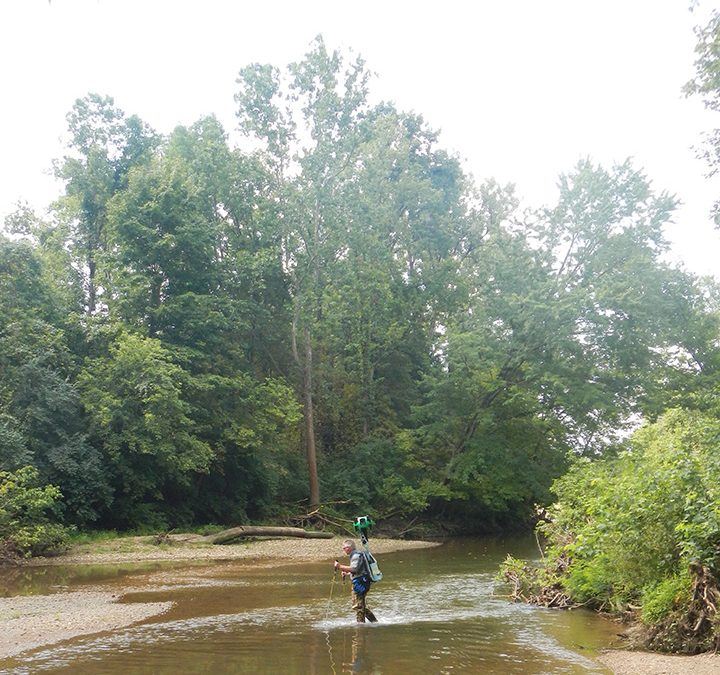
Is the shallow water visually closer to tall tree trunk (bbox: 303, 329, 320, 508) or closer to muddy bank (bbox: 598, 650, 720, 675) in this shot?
muddy bank (bbox: 598, 650, 720, 675)

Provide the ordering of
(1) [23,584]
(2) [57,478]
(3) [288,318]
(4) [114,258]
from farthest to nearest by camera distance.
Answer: (3) [288,318] → (4) [114,258] → (2) [57,478] → (1) [23,584]

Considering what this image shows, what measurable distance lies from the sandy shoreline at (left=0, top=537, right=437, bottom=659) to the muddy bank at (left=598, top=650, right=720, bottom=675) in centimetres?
816

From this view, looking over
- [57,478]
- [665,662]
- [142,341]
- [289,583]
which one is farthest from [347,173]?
[665,662]

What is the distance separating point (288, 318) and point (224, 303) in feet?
18.9

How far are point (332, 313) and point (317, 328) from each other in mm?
1157

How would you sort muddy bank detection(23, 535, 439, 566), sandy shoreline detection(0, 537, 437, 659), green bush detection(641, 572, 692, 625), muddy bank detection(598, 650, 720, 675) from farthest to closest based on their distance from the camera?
1. muddy bank detection(23, 535, 439, 566)
2. sandy shoreline detection(0, 537, 437, 659)
3. green bush detection(641, 572, 692, 625)
4. muddy bank detection(598, 650, 720, 675)

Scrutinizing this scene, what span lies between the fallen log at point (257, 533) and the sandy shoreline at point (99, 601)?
0.63 meters

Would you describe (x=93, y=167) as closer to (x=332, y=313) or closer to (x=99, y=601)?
(x=332, y=313)

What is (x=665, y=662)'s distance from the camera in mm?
9750

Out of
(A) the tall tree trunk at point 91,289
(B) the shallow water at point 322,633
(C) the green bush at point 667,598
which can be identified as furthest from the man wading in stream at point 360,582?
(A) the tall tree trunk at point 91,289

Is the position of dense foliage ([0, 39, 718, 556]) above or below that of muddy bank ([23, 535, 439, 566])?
above

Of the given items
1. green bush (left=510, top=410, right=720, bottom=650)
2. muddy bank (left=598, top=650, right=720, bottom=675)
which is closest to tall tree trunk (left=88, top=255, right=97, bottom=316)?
green bush (left=510, top=410, right=720, bottom=650)

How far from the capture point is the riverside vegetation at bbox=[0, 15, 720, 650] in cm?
3052

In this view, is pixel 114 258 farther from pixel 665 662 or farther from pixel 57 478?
pixel 665 662
